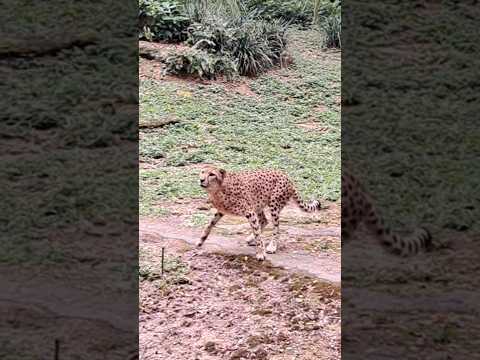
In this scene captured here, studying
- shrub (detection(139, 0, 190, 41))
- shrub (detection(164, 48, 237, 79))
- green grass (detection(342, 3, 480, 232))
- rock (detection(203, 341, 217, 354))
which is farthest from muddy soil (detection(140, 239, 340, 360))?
shrub (detection(139, 0, 190, 41))

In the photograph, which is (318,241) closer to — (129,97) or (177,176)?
Answer: (177,176)

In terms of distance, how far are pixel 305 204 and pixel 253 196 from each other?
196 millimetres

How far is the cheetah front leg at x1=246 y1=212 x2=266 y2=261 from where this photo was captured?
1779 millimetres

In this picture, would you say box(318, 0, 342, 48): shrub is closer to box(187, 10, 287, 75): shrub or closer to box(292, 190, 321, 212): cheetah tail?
box(187, 10, 287, 75): shrub

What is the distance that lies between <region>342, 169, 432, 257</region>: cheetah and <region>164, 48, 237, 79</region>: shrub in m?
1.74

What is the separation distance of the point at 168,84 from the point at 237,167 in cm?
64

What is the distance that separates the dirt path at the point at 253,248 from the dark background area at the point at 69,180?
0.74m

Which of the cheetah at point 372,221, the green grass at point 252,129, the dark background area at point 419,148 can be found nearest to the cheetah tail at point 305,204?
the green grass at point 252,129

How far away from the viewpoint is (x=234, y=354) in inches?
64.4

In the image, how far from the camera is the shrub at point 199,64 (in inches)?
114

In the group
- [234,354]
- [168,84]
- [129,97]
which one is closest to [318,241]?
[234,354]

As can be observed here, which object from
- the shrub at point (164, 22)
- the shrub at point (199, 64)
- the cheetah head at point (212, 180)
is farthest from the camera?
the shrub at point (164, 22)

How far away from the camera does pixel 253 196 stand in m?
1.79

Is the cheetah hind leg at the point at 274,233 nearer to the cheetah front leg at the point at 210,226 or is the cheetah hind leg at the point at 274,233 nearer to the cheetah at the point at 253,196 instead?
the cheetah at the point at 253,196
